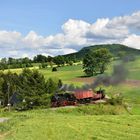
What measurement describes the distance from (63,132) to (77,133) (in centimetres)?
136

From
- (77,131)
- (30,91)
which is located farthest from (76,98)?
(77,131)

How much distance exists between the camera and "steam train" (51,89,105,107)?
8141 centimetres

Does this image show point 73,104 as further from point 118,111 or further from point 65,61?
point 65,61

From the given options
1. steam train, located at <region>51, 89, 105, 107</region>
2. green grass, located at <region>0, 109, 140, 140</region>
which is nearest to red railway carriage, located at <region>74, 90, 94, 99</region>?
steam train, located at <region>51, 89, 105, 107</region>

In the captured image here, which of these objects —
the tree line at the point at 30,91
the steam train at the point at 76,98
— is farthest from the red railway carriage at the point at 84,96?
the tree line at the point at 30,91

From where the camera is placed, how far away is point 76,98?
3221 inches

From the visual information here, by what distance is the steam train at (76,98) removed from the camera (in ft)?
267

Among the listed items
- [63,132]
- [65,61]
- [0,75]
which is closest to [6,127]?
[63,132]

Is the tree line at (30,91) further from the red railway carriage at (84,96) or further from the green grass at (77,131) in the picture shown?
the green grass at (77,131)

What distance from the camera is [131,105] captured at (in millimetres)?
80375

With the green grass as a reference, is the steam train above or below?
below

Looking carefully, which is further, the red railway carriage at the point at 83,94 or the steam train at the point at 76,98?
the red railway carriage at the point at 83,94

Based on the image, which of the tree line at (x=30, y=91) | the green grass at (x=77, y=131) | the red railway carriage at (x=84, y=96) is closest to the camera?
the green grass at (x=77, y=131)

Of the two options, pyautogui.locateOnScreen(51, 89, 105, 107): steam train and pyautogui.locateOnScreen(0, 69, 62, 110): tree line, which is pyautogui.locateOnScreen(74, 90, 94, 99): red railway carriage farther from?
pyautogui.locateOnScreen(0, 69, 62, 110): tree line
